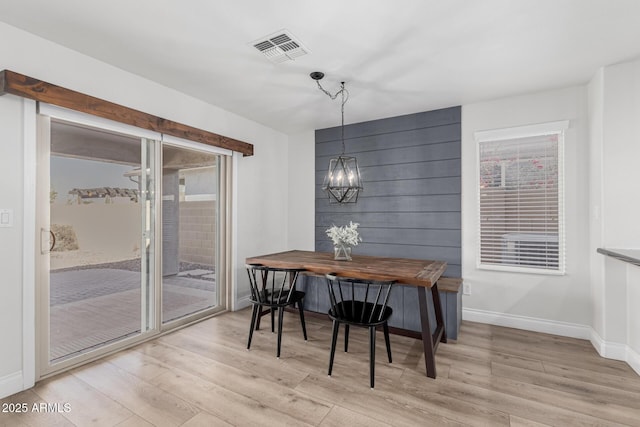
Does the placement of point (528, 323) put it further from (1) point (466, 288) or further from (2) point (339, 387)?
(2) point (339, 387)

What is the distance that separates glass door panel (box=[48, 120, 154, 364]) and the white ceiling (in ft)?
2.62

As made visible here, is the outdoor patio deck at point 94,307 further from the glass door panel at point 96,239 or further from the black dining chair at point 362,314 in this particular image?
the black dining chair at point 362,314

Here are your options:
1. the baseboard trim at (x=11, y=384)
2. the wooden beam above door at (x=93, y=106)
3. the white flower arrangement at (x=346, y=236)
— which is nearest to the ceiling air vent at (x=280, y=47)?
the wooden beam above door at (x=93, y=106)

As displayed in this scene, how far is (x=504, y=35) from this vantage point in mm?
2250

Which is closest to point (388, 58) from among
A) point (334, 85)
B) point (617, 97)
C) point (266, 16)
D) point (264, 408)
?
point (334, 85)

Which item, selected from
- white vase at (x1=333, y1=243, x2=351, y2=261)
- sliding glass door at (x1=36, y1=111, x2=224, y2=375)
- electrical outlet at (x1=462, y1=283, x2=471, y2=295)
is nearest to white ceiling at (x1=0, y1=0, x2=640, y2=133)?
sliding glass door at (x1=36, y1=111, x2=224, y2=375)

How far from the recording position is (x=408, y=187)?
3984 mm

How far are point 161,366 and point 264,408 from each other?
107 centimetres

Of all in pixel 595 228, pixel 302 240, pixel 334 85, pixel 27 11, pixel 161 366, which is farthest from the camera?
pixel 302 240

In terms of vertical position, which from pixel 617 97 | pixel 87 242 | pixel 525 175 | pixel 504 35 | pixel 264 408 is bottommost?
pixel 264 408

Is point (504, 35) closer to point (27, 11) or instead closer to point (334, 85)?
point (334, 85)

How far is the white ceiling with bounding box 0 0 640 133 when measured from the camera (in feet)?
6.48

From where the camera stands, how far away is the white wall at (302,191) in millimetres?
4758

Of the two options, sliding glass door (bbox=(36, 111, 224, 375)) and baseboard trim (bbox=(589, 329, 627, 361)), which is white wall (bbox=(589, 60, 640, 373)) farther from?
sliding glass door (bbox=(36, 111, 224, 375))
